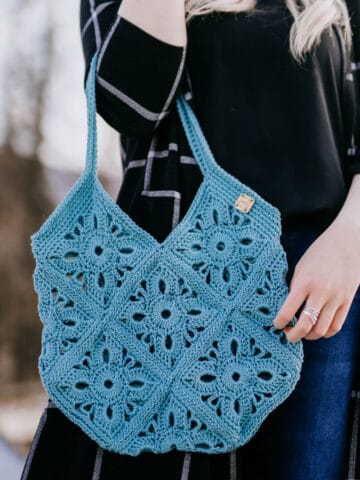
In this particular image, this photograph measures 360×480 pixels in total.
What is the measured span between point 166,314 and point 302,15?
0.52m

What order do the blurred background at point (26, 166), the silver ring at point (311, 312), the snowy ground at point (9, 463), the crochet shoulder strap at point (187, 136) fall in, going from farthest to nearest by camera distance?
the blurred background at point (26, 166), the snowy ground at point (9, 463), the crochet shoulder strap at point (187, 136), the silver ring at point (311, 312)

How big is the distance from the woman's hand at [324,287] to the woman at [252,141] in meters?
0.03

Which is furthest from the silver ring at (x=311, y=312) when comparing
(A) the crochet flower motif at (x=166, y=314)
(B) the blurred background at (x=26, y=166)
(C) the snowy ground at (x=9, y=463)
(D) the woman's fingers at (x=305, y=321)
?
(B) the blurred background at (x=26, y=166)

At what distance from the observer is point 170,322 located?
0.79 m

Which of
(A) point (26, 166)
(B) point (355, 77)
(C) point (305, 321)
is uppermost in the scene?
(B) point (355, 77)

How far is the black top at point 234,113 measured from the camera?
0.85 meters

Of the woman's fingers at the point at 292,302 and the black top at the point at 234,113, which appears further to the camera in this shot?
the black top at the point at 234,113

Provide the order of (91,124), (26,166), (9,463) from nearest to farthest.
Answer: (91,124) < (9,463) < (26,166)

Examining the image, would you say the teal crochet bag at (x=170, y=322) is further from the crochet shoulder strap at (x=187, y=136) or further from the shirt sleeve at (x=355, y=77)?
the shirt sleeve at (x=355, y=77)

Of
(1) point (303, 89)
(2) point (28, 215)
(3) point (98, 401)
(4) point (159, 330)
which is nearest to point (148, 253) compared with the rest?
(4) point (159, 330)

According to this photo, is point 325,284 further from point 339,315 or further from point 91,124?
point 91,124

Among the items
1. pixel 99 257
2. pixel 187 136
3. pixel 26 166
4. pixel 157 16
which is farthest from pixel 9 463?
pixel 26 166

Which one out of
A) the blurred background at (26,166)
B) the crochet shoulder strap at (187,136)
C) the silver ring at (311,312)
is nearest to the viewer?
the silver ring at (311,312)

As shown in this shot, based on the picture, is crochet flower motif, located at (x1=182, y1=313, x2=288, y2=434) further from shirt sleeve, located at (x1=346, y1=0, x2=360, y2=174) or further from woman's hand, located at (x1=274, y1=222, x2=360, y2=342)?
shirt sleeve, located at (x1=346, y1=0, x2=360, y2=174)
